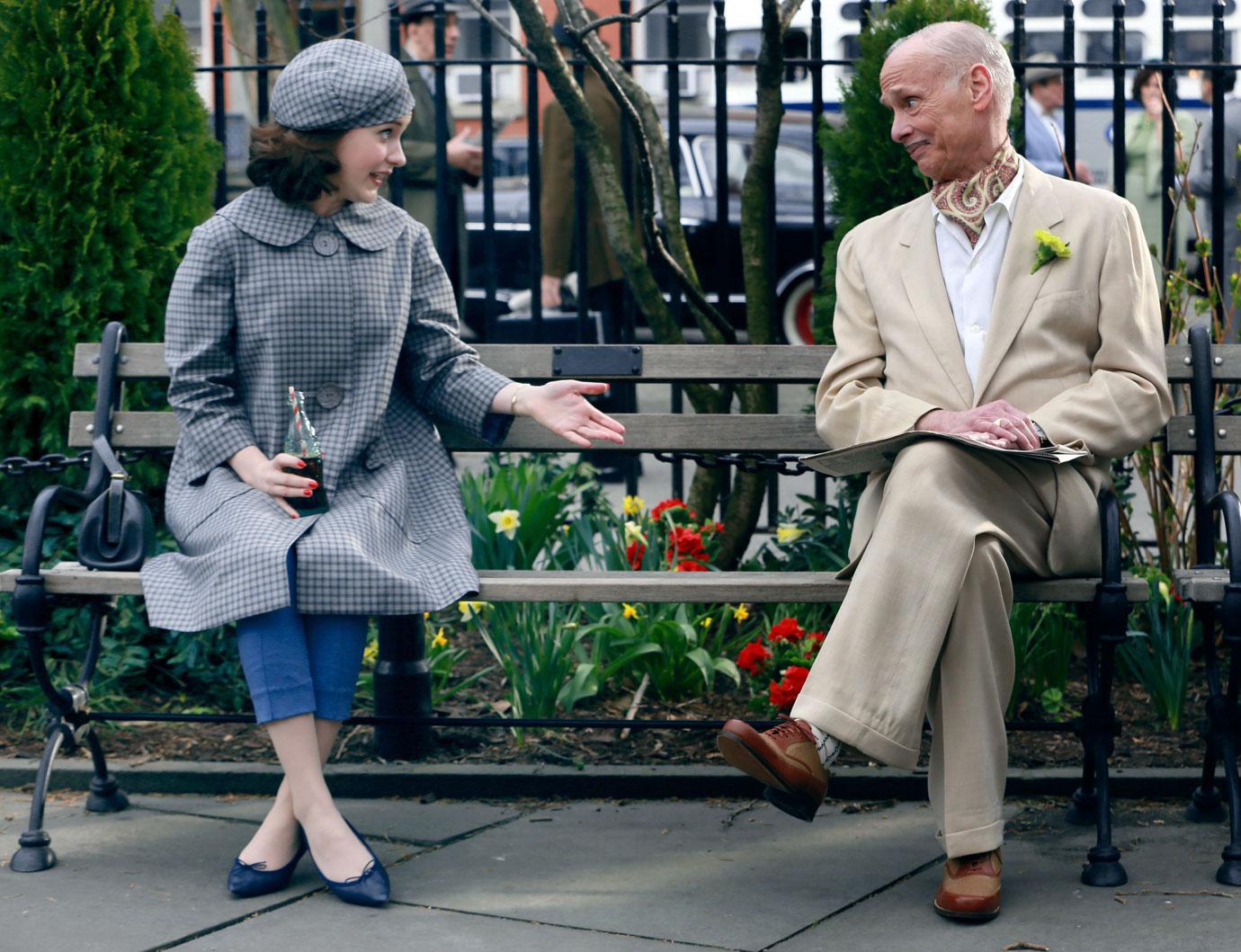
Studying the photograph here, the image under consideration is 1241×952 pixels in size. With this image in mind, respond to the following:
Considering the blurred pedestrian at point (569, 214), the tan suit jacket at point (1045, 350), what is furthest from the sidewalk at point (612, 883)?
the blurred pedestrian at point (569, 214)

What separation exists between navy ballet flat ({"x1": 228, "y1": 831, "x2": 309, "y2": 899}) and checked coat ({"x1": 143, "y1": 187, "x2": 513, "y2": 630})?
526 millimetres

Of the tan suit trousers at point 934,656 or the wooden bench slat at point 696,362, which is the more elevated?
the wooden bench slat at point 696,362

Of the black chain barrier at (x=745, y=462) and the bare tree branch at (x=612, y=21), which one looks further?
the bare tree branch at (x=612, y=21)

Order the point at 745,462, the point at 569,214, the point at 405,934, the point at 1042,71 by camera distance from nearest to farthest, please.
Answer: the point at 405,934 → the point at 745,462 → the point at 569,214 → the point at 1042,71

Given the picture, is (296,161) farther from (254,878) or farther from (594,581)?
(254,878)

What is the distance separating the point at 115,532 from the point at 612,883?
1293mm

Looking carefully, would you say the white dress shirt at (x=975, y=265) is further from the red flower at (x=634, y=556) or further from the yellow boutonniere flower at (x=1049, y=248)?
the red flower at (x=634, y=556)

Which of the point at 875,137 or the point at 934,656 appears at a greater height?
the point at 875,137

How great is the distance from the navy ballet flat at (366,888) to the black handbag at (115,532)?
2.80ft

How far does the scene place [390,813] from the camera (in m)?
4.01

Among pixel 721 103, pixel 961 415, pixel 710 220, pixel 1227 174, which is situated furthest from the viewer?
pixel 710 220

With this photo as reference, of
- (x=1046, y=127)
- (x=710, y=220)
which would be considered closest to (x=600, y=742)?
(x=1046, y=127)

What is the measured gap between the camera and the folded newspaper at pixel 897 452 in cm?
335

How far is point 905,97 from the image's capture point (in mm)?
3730
